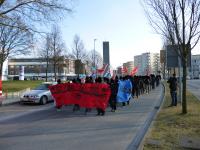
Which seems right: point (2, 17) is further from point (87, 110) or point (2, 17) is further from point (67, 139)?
point (67, 139)

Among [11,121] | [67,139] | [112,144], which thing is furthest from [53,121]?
[112,144]

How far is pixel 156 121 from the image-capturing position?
14.3m

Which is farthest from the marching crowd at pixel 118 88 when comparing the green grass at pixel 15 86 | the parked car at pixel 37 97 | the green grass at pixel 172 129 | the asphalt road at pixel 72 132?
the green grass at pixel 15 86

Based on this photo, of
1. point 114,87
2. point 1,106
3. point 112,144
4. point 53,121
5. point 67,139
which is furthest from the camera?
point 1,106

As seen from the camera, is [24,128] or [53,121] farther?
[53,121]

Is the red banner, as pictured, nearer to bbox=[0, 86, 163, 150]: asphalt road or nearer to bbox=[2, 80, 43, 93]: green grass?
bbox=[0, 86, 163, 150]: asphalt road

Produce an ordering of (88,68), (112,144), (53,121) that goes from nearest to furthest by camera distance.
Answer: (112,144), (53,121), (88,68)

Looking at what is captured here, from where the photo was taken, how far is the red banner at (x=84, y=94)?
1877cm

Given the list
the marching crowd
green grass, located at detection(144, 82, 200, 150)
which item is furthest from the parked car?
green grass, located at detection(144, 82, 200, 150)

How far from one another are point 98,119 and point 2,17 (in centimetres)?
1524

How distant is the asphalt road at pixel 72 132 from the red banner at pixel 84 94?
120 centimetres

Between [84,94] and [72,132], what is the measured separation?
701cm

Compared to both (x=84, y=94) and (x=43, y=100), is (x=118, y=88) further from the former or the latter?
(x=43, y=100)

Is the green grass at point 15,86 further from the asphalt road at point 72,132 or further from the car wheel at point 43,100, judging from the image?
the asphalt road at point 72,132
